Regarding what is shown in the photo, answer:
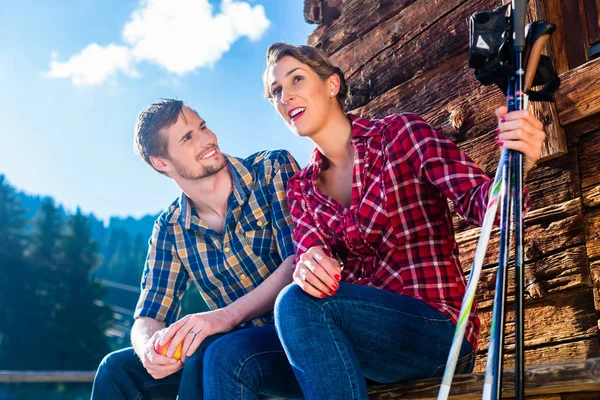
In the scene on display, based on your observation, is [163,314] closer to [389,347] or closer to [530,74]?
[389,347]

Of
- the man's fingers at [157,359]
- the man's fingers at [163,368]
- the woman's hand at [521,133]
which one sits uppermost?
the woman's hand at [521,133]

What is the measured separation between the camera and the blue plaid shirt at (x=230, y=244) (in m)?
2.69

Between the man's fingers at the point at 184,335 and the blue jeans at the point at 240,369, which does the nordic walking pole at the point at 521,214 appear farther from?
the man's fingers at the point at 184,335

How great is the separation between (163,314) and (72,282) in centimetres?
3712

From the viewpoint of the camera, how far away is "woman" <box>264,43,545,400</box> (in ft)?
6.08

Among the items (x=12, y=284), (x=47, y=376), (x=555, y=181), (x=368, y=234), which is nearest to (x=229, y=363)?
(x=368, y=234)

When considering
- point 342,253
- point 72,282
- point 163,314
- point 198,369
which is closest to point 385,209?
point 342,253

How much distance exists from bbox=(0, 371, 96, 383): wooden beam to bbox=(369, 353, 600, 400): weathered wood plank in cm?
301

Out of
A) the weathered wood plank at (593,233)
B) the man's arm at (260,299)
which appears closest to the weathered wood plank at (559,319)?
the weathered wood plank at (593,233)

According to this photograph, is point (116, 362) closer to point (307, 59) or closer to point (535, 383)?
point (307, 59)

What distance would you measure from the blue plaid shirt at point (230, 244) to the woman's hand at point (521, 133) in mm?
1192

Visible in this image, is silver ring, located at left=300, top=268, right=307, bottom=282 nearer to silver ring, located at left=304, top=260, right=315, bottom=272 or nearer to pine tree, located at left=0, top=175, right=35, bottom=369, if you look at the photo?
silver ring, located at left=304, top=260, right=315, bottom=272

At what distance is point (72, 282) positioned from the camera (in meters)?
37.7

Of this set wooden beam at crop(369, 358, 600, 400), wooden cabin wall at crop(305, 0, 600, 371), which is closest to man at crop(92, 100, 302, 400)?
wooden beam at crop(369, 358, 600, 400)
